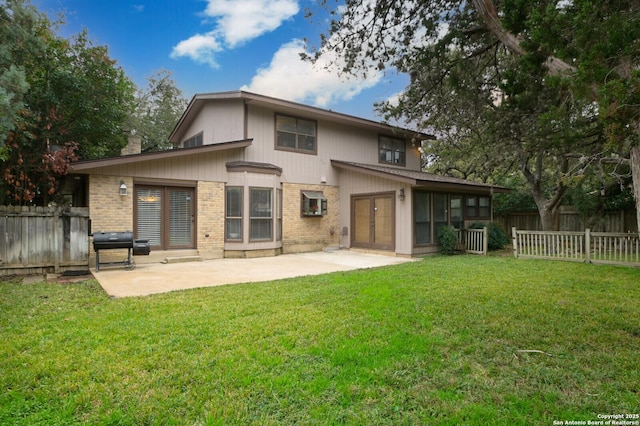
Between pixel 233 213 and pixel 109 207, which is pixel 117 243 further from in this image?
pixel 233 213

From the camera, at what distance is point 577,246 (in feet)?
31.7

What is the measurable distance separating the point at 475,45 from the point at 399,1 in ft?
8.35

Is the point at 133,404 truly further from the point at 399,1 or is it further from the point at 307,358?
the point at 399,1

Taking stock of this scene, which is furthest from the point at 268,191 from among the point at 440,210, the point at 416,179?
the point at 440,210

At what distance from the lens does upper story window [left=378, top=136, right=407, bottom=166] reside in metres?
14.8

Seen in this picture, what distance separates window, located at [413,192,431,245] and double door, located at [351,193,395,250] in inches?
29.9

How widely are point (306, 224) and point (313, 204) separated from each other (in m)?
0.80

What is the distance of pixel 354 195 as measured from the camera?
501 inches

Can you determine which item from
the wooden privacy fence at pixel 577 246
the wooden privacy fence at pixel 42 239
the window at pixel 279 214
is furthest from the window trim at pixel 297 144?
the wooden privacy fence at pixel 577 246

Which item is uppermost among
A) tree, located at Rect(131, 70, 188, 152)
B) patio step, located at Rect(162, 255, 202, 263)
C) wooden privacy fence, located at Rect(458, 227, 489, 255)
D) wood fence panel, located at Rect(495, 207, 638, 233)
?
tree, located at Rect(131, 70, 188, 152)

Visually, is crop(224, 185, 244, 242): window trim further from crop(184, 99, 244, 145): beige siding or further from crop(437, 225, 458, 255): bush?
crop(437, 225, 458, 255): bush

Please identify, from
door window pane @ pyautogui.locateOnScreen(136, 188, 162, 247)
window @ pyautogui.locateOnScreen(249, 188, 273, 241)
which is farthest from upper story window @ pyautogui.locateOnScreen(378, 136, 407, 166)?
door window pane @ pyautogui.locateOnScreen(136, 188, 162, 247)

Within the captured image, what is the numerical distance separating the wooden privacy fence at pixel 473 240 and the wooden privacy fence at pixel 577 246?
128cm

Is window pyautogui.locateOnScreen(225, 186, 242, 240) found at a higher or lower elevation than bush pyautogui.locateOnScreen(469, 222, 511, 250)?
higher
